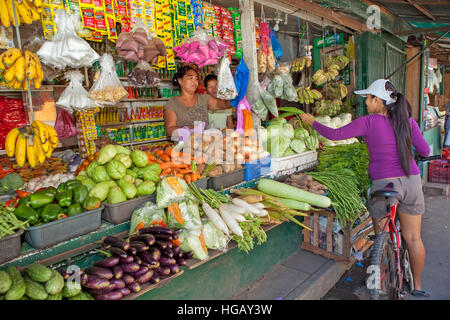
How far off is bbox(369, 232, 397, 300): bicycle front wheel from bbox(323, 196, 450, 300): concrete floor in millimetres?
640

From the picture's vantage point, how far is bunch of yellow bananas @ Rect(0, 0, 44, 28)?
2.28 metres

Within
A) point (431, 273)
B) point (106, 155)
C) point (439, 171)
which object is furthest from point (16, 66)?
point (439, 171)

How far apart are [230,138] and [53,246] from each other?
1.80 m

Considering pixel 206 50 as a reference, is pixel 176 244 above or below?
below

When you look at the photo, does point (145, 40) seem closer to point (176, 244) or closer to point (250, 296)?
point (176, 244)

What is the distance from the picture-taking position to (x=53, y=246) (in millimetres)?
1892

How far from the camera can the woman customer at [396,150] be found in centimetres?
271

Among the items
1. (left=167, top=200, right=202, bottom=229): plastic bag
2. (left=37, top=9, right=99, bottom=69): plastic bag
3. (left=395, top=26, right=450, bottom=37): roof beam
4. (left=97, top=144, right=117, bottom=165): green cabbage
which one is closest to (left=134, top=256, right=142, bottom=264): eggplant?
(left=167, top=200, right=202, bottom=229): plastic bag

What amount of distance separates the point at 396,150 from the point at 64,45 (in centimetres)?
305

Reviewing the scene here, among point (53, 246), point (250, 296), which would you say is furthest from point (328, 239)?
point (53, 246)

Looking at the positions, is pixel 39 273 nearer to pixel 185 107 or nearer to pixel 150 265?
pixel 150 265

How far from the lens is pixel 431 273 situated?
348 centimetres

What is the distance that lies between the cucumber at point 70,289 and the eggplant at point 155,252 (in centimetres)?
45

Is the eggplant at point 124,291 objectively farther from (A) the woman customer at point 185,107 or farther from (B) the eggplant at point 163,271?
(A) the woman customer at point 185,107
